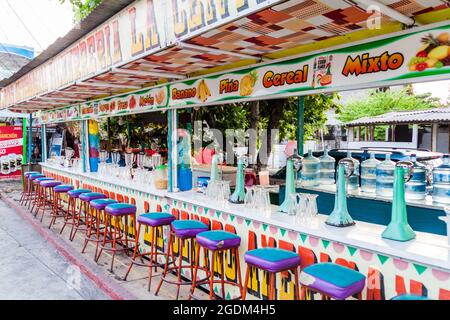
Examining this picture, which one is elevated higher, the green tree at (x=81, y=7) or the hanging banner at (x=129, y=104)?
the green tree at (x=81, y=7)

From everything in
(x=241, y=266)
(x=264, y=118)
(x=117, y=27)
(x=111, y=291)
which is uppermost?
(x=117, y=27)

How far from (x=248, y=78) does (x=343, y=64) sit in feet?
3.62

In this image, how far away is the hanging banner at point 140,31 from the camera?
234 cm

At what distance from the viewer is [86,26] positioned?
14.1 ft

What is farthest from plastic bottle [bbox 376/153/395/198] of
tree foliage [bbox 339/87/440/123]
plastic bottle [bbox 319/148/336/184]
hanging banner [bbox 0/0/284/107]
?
tree foliage [bbox 339/87/440/123]

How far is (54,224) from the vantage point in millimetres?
6984

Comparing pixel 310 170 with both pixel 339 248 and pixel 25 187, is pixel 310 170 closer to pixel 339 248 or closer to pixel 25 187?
pixel 339 248

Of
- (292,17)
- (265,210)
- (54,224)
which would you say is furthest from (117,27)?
(54,224)

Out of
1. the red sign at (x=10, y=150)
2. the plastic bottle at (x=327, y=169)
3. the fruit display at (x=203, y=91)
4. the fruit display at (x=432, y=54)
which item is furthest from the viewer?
the red sign at (x=10, y=150)

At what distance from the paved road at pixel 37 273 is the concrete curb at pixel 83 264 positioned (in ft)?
0.19

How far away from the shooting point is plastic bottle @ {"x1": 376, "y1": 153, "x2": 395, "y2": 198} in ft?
9.86

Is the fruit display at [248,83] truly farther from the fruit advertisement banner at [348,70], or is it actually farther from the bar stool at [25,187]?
the bar stool at [25,187]

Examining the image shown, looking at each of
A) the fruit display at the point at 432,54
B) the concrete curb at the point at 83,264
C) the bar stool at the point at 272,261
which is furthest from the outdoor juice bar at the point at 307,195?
the concrete curb at the point at 83,264
